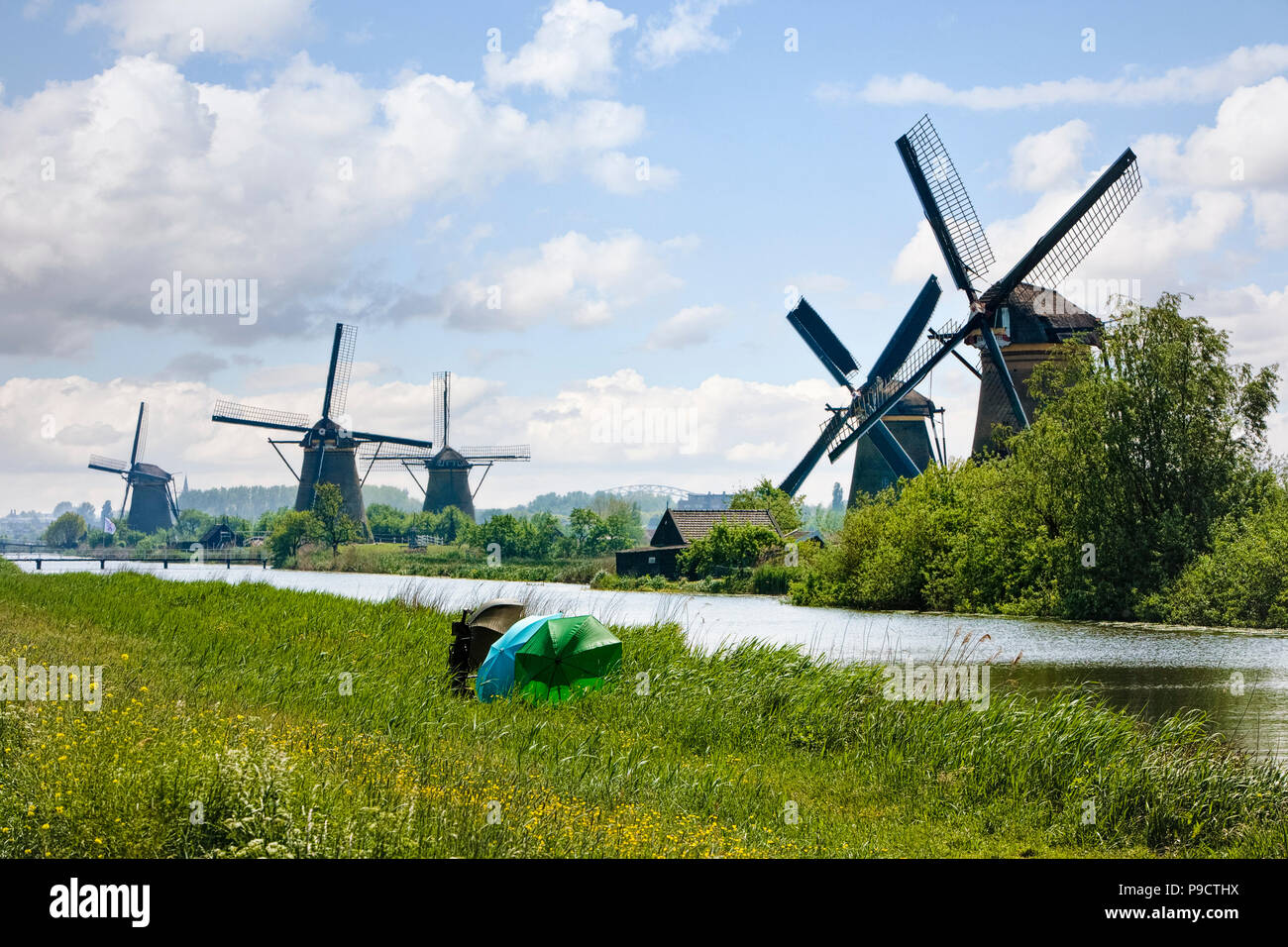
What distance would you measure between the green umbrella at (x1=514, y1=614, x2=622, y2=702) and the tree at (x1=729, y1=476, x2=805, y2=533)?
3828cm

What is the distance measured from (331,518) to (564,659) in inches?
2565

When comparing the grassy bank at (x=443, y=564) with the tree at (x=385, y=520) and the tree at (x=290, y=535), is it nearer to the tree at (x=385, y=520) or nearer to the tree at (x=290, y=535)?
the tree at (x=290, y=535)

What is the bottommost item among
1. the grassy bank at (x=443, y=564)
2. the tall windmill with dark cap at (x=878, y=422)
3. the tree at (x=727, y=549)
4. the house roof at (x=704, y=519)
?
the grassy bank at (x=443, y=564)

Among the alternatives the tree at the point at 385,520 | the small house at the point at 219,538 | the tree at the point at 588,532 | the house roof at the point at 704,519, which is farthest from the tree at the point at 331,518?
the house roof at the point at 704,519

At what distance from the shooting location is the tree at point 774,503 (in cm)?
5100

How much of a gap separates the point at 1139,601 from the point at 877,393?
63.0ft

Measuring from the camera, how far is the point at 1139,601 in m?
27.3

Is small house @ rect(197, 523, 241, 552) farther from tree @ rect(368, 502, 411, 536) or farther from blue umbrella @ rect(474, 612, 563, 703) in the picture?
blue umbrella @ rect(474, 612, 563, 703)

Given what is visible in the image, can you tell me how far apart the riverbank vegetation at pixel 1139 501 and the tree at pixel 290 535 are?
52035 mm

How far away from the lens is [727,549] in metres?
46.0

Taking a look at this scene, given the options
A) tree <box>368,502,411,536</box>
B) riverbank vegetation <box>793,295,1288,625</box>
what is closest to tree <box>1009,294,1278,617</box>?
riverbank vegetation <box>793,295,1288,625</box>

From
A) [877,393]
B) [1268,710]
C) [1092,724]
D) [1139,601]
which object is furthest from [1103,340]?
[1092,724]

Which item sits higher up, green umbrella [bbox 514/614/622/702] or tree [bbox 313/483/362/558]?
tree [bbox 313/483/362/558]

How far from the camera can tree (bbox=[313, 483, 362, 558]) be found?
72438 mm
